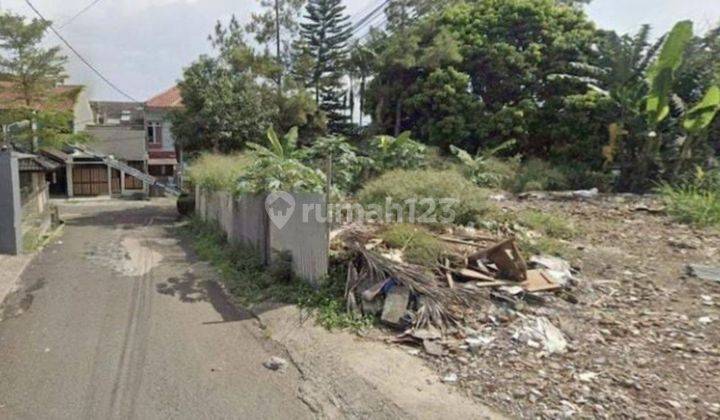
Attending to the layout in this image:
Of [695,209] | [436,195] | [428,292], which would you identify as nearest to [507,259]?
[428,292]

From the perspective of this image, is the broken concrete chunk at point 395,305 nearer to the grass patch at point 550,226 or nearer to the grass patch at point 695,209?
the grass patch at point 550,226

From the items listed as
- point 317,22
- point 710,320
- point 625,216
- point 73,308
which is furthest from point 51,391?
point 317,22

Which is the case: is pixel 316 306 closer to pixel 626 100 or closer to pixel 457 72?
pixel 626 100

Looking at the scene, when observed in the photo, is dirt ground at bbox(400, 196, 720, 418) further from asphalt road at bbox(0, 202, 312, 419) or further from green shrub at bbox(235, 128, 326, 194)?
green shrub at bbox(235, 128, 326, 194)

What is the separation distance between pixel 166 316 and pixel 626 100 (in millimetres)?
14397

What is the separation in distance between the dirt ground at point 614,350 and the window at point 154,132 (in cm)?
3281

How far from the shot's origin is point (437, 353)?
5.12 meters

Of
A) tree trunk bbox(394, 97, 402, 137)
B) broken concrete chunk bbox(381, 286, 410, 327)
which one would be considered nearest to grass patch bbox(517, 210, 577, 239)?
broken concrete chunk bbox(381, 286, 410, 327)

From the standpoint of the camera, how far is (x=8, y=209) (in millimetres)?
10273

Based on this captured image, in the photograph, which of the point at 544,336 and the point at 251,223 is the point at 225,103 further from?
the point at 544,336

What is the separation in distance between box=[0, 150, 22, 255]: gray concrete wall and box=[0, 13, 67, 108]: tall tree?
12.0 meters

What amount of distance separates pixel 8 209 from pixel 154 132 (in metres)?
25.9

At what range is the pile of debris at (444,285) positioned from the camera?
18.7 ft

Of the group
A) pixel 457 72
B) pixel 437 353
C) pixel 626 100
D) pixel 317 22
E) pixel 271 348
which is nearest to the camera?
pixel 437 353
